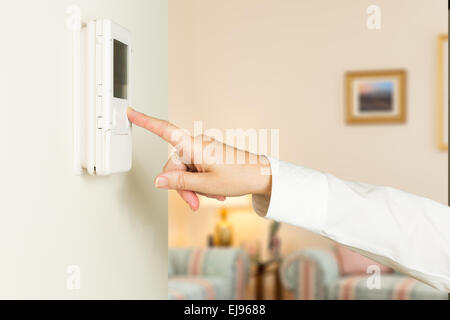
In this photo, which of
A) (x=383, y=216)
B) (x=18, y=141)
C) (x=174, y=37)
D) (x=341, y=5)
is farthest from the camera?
(x=174, y=37)

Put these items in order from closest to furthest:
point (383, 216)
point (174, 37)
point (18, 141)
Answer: point (18, 141) < point (383, 216) < point (174, 37)

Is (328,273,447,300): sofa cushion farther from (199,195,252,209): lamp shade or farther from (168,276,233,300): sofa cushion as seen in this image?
(199,195,252,209): lamp shade

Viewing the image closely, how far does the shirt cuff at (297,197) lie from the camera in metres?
0.39

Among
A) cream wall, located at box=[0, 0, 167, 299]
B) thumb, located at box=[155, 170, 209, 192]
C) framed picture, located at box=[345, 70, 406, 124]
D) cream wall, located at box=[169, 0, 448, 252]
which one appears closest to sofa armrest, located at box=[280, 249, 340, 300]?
cream wall, located at box=[169, 0, 448, 252]

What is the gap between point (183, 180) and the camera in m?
0.38

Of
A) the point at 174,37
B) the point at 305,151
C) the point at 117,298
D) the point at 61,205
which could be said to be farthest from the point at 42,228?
the point at 174,37

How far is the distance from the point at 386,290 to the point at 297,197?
5.77 ft

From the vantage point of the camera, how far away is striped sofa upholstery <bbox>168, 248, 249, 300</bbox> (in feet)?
7.34

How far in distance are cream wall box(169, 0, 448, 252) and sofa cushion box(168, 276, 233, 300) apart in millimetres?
455

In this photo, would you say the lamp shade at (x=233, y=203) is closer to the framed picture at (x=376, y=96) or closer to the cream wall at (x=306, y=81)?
the cream wall at (x=306, y=81)

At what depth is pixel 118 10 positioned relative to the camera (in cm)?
43

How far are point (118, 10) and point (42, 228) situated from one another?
183 millimetres

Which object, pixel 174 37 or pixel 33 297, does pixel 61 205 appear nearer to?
pixel 33 297

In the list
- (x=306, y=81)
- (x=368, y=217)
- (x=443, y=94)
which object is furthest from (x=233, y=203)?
(x=368, y=217)
